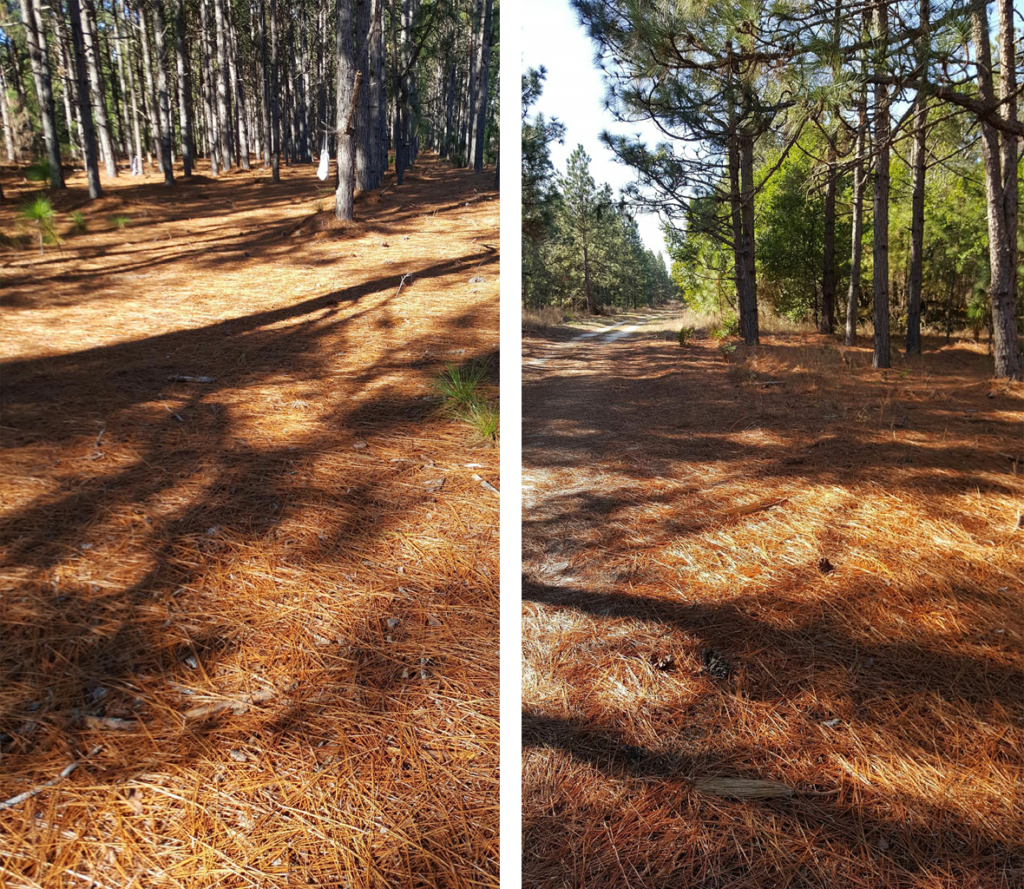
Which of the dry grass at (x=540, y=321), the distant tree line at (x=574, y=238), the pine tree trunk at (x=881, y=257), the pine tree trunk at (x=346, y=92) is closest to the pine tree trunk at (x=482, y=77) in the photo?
the distant tree line at (x=574, y=238)

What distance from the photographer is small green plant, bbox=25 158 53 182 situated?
86 centimetres

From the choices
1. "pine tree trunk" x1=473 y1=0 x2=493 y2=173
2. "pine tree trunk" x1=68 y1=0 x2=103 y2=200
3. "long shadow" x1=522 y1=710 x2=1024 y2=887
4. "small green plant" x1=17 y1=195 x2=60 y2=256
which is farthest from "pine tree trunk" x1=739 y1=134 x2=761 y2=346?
"pine tree trunk" x1=473 y1=0 x2=493 y2=173

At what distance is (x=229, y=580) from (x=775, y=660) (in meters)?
1.14

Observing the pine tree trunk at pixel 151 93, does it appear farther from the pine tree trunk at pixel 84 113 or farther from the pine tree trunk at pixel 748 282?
the pine tree trunk at pixel 748 282

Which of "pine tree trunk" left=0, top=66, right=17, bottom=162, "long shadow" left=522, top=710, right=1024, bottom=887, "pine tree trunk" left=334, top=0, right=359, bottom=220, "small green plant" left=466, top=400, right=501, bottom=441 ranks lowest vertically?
"long shadow" left=522, top=710, right=1024, bottom=887

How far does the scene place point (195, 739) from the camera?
632 mm

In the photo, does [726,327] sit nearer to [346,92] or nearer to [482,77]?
[346,92]

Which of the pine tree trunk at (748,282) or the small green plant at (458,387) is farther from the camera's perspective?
the pine tree trunk at (748,282)

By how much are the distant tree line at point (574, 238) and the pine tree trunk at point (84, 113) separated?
504 cm

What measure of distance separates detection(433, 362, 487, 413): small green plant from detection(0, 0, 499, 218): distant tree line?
2.06ft

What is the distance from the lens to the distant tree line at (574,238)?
7789 millimetres

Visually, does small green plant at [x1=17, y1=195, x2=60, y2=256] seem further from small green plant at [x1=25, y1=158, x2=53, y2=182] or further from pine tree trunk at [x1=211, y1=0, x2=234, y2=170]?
pine tree trunk at [x1=211, y1=0, x2=234, y2=170]

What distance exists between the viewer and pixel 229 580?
29.8 inches

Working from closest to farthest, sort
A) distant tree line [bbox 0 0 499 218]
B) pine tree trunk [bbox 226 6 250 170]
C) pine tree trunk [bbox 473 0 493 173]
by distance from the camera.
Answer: distant tree line [bbox 0 0 499 218] → pine tree trunk [bbox 226 6 250 170] → pine tree trunk [bbox 473 0 493 173]
